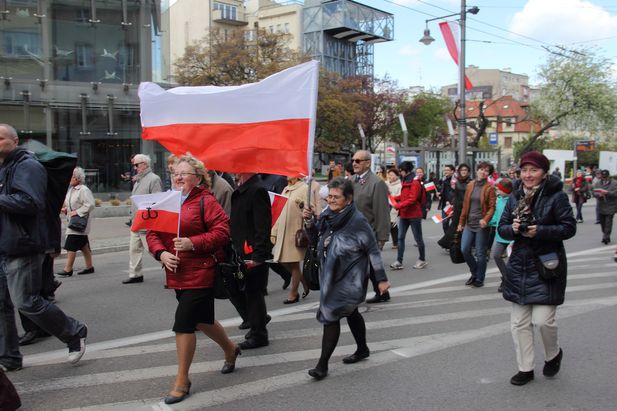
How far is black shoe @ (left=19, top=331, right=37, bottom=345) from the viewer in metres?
5.78

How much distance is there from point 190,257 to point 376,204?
12.0ft

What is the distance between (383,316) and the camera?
6730 mm

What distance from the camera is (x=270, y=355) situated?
535 cm

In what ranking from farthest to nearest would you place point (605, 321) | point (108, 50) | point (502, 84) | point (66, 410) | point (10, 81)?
point (502, 84) → point (108, 50) → point (10, 81) → point (605, 321) → point (66, 410)

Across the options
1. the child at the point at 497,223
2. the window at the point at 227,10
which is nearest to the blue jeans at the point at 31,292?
the child at the point at 497,223

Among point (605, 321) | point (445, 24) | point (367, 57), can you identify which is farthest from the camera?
point (367, 57)

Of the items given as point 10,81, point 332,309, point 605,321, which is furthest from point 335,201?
point 10,81

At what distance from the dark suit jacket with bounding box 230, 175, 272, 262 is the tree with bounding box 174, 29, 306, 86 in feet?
92.5

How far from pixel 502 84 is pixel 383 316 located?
102 m

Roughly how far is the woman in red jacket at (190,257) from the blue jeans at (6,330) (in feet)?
4.69

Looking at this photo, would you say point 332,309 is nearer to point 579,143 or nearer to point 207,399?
point 207,399

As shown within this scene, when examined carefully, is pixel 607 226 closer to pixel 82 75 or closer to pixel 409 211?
pixel 409 211

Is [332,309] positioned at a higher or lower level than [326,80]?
lower

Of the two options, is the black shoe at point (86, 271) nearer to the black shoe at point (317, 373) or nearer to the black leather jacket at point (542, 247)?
the black shoe at point (317, 373)
